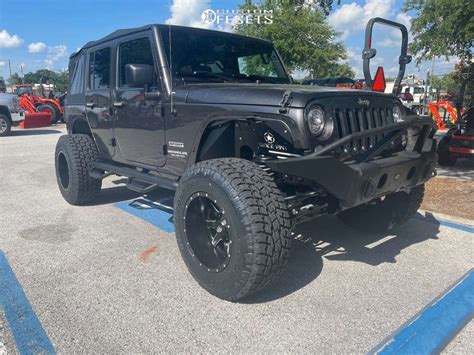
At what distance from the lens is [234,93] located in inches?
123

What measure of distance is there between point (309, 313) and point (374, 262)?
43.3 inches

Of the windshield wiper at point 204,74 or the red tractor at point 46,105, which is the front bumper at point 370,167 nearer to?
the windshield wiper at point 204,74

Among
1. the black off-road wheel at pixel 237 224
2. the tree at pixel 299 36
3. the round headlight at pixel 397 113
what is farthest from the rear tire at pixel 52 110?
the round headlight at pixel 397 113

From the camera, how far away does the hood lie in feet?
9.06

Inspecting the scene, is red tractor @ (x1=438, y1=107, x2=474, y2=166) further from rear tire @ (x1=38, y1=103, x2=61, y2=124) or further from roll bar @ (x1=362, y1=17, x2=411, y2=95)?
rear tire @ (x1=38, y1=103, x2=61, y2=124)

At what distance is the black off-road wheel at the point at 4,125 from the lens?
48.8 ft

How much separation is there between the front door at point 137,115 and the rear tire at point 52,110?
17.3 meters

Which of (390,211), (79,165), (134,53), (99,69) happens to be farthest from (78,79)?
(390,211)

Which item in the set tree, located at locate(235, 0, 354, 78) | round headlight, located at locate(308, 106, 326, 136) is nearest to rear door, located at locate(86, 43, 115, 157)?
round headlight, located at locate(308, 106, 326, 136)

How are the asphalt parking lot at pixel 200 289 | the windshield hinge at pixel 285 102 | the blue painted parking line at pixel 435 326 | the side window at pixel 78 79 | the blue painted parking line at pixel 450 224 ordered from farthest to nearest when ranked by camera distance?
the side window at pixel 78 79, the blue painted parking line at pixel 450 224, the windshield hinge at pixel 285 102, the asphalt parking lot at pixel 200 289, the blue painted parking line at pixel 435 326

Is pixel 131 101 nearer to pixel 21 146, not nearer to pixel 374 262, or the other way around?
pixel 374 262

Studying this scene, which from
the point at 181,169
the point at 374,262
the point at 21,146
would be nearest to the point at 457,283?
the point at 374,262

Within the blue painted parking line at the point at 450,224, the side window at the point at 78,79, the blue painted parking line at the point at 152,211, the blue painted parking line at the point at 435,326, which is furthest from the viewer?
the side window at the point at 78,79

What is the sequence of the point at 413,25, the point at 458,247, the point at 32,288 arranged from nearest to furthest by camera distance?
the point at 32,288 → the point at 458,247 → the point at 413,25
